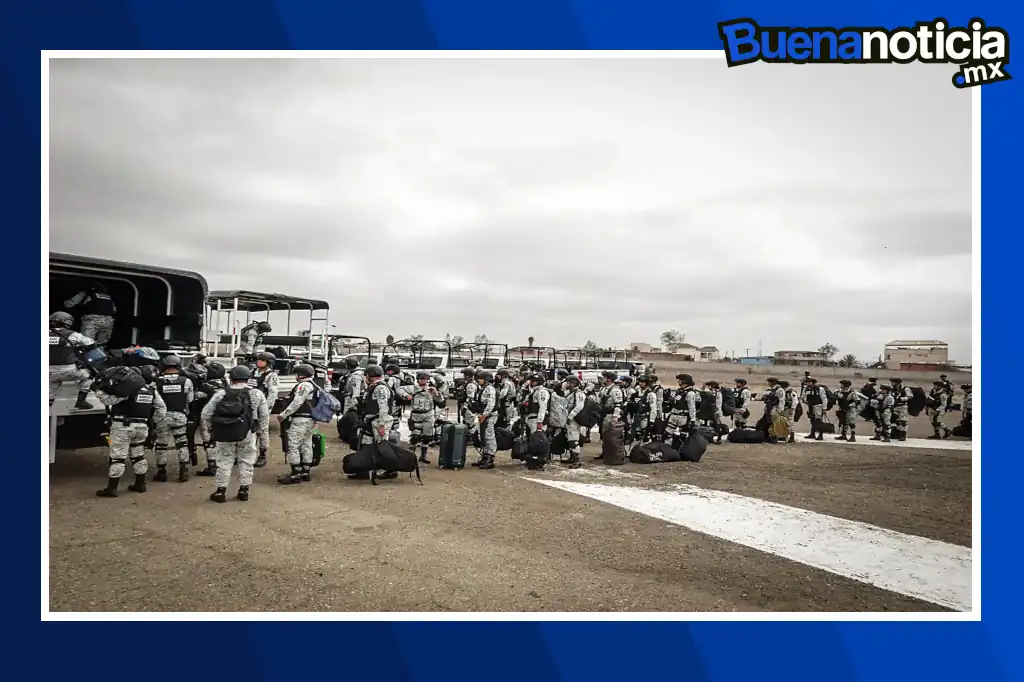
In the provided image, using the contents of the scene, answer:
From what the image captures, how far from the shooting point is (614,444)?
355 inches

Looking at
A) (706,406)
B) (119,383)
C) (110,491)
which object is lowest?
(110,491)

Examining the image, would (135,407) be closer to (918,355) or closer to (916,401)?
(918,355)

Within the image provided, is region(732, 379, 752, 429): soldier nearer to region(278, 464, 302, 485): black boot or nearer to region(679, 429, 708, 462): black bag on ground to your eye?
region(679, 429, 708, 462): black bag on ground

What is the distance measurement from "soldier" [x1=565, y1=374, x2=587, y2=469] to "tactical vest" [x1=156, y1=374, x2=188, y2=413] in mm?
5241

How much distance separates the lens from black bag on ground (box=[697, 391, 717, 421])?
439 inches

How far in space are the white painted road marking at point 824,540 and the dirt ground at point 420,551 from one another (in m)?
0.20

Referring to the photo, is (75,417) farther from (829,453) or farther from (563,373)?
(829,453)

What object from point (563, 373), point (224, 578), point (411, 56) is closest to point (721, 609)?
point (224, 578)

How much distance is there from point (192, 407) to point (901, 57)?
26.9 ft

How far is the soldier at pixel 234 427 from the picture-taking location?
5.57 m

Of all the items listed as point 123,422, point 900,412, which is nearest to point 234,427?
point 123,422

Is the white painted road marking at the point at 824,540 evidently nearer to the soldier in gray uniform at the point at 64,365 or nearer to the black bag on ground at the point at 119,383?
the black bag on ground at the point at 119,383

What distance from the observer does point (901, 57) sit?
4.09m

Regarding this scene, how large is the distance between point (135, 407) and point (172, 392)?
71cm
